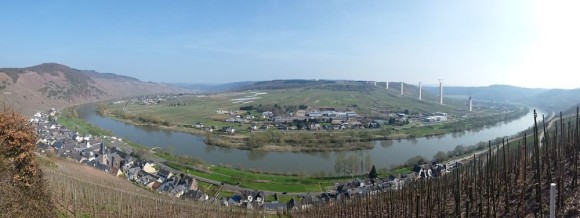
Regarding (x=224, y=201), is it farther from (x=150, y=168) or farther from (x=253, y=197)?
(x=150, y=168)

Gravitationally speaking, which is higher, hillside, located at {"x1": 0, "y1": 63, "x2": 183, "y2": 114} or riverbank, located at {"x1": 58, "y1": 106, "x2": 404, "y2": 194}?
hillside, located at {"x1": 0, "y1": 63, "x2": 183, "y2": 114}

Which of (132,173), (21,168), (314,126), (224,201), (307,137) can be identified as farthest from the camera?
(314,126)

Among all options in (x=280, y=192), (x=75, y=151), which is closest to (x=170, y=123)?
(x=75, y=151)

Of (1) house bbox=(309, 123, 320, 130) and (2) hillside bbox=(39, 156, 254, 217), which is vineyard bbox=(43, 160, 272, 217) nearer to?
(2) hillside bbox=(39, 156, 254, 217)

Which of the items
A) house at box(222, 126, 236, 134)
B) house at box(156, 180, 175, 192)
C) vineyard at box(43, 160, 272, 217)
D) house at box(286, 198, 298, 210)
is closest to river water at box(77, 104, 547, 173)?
house at box(222, 126, 236, 134)

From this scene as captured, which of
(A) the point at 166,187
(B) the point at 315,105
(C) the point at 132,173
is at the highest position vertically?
(B) the point at 315,105

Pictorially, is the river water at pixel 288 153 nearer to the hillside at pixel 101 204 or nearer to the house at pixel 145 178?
the house at pixel 145 178

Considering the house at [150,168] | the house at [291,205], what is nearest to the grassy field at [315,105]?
the house at [150,168]

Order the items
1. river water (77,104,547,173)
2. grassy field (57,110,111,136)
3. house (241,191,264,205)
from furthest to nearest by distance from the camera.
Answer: grassy field (57,110,111,136), river water (77,104,547,173), house (241,191,264,205)

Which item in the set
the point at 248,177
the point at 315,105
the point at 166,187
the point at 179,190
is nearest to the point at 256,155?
the point at 248,177
